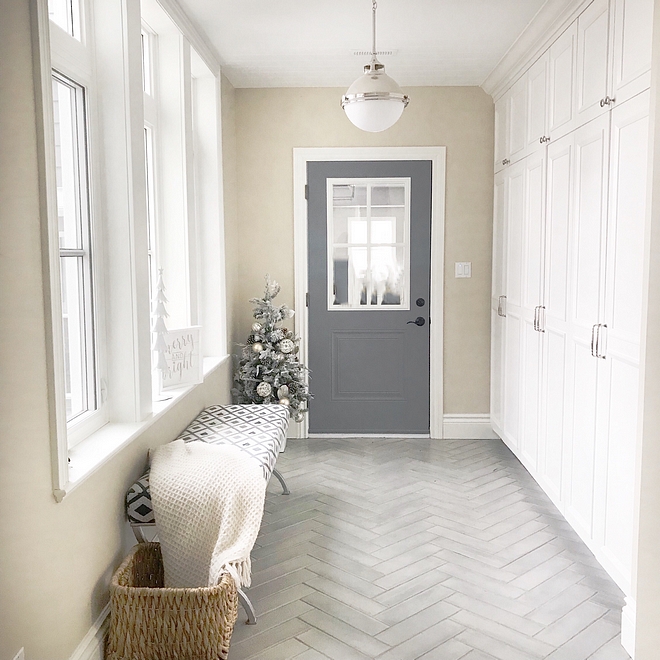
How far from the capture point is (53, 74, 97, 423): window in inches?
90.7

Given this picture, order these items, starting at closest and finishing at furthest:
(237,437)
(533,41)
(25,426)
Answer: (25,426) → (237,437) → (533,41)

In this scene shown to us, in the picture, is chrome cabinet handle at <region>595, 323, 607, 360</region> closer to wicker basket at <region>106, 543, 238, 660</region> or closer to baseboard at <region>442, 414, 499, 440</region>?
wicker basket at <region>106, 543, 238, 660</region>

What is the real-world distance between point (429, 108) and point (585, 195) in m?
2.20

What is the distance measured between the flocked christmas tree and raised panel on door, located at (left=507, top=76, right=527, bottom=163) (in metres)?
1.76

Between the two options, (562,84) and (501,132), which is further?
(501,132)

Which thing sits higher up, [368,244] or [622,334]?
[368,244]

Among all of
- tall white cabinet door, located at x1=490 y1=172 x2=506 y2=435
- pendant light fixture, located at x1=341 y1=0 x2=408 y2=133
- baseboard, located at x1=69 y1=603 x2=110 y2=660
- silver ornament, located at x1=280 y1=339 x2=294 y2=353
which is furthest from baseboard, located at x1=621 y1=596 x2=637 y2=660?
silver ornament, located at x1=280 y1=339 x2=294 y2=353

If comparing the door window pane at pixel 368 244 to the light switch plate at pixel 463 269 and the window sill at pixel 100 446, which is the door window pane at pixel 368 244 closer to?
the light switch plate at pixel 463 269

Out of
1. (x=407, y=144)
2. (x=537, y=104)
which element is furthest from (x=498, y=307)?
(x=537, y=104)

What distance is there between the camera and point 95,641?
214 centimetres

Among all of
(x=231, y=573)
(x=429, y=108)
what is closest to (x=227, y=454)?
(x=231, y=573)

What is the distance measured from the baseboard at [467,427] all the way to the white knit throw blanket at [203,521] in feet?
9.49

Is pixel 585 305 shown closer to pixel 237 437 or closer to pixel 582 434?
pixel 582 434

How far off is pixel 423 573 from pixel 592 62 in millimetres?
2281
